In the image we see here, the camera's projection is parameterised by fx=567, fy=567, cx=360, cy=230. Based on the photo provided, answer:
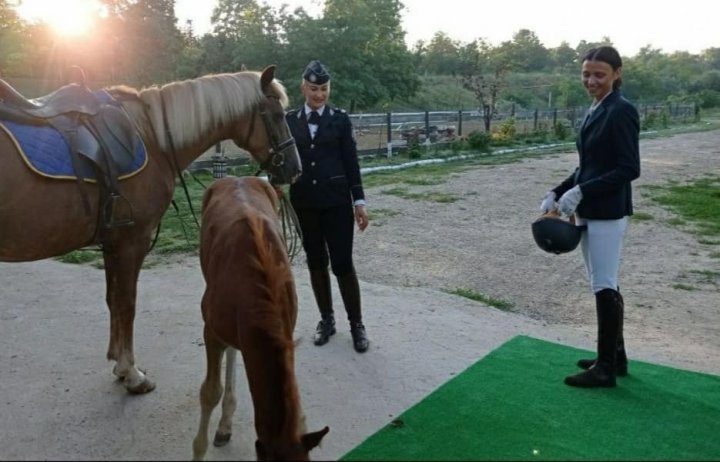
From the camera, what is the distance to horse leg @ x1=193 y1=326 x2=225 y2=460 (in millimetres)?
2666

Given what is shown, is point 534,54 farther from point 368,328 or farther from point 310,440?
point 310,440

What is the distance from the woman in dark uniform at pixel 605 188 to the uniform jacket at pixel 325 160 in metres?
1.48

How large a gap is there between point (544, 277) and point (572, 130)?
26.4 m

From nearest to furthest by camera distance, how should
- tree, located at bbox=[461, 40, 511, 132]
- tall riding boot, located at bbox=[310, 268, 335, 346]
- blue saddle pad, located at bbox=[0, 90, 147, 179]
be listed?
1. blue saddle pad, located at bbox=[0, 90, 147, 179]
2. tall riding boot, located at bbox=[310, 268, 335, 346]
3. tree, located at bbox=[461, 40, 511, 132]

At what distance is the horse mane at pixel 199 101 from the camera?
372cm

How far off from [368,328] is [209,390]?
214cm

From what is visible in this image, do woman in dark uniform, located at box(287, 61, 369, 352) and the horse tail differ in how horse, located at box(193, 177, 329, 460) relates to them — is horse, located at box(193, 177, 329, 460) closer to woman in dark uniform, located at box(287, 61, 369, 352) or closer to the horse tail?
the horse tail

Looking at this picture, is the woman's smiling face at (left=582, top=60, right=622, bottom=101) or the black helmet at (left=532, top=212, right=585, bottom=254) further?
the black helmet at (left=532, top=212, right=585, bottom=254)

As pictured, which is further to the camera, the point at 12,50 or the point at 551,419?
the point at 12,50

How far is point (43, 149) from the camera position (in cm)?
316

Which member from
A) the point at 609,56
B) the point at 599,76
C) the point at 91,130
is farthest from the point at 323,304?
the point at 609,56

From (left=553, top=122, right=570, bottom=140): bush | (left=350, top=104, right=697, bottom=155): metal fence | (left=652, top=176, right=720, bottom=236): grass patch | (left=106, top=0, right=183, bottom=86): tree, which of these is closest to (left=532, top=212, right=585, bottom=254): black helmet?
(left=652, top=176, right=720, bottom=236): grass patch

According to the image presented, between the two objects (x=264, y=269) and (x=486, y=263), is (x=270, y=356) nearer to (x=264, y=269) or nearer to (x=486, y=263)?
(x=264, y=269)

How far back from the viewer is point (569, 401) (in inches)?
135
